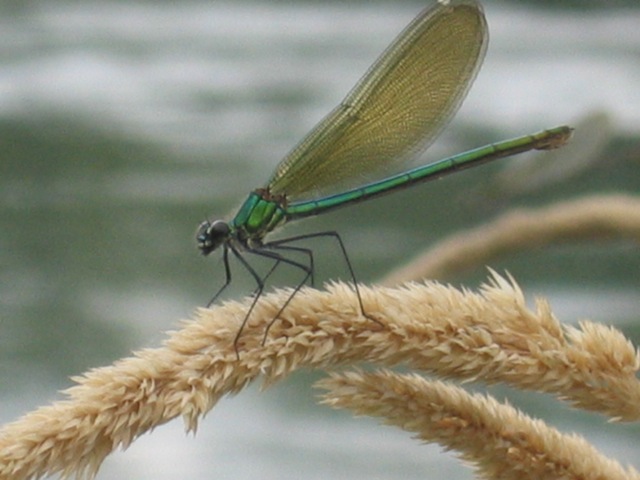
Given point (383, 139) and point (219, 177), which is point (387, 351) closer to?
point (383, 139)

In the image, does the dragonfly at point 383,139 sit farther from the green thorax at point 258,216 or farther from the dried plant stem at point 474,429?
the dried plant stem at point 474,429

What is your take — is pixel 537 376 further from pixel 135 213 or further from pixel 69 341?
pixel 135 213

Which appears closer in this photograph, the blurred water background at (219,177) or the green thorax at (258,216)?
the green thorax at (258,216)

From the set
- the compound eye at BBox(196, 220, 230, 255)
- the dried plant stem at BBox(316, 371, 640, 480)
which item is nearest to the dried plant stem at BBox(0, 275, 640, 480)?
the dried plant stem at BBox(316, 371, 640, 480)

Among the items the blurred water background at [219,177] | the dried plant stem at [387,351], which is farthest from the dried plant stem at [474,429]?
the blurred water background at [219,177]

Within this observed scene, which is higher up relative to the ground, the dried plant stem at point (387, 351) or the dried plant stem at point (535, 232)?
the dried plant stem at point (535, 232)

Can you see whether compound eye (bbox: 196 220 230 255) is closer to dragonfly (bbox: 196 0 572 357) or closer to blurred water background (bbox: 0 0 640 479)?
dragonfly (bbox: 196 0 572 357)
